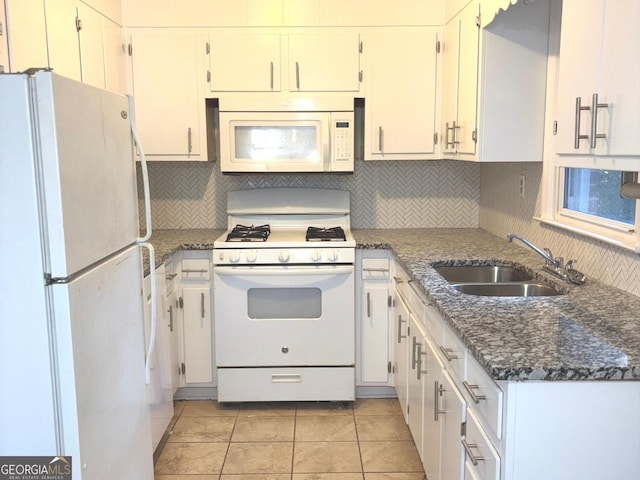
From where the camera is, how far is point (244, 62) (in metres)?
3.13

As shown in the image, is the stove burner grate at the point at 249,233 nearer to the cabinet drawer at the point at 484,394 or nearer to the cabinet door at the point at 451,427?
the cabinet door at the point at 451,427

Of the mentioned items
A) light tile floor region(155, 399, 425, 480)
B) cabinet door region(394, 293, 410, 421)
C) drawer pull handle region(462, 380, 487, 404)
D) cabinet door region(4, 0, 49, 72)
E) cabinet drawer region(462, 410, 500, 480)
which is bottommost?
light tile floor region(155, 399, 425, 480)

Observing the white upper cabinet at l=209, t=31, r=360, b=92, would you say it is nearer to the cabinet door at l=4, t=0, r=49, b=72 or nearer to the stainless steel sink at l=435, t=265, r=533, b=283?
the cabinet door at l=4, t=0, r=49, b=72

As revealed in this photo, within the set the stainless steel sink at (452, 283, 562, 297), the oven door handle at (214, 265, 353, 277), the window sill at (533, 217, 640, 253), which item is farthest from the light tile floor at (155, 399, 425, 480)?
the window sill at (533, 217, 640, 253)

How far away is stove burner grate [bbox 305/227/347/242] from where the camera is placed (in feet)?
10.2

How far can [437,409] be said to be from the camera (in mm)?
2020

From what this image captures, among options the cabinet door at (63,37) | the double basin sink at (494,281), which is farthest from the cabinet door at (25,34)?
the double basin sink at (494,281)

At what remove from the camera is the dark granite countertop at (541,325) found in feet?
4.24

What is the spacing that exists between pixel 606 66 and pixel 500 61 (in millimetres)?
1162

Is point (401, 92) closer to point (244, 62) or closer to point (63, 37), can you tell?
point (244, 62)

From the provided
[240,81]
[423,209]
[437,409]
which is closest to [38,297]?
[437,409]

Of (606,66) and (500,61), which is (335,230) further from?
(606,66)

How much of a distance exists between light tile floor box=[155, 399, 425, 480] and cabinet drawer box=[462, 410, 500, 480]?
1.01 m

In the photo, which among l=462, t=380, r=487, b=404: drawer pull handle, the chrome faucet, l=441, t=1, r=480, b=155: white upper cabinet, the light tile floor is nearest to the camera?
l=462, t=380, r=487, b=404: drawer pull handle
